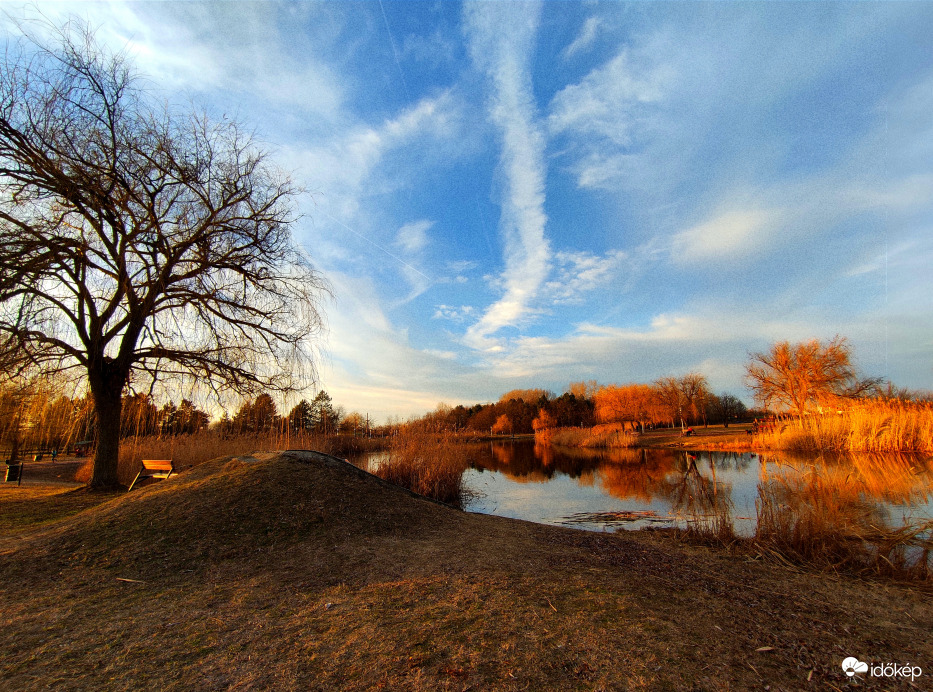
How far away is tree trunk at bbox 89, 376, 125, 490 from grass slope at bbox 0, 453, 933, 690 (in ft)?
14.8

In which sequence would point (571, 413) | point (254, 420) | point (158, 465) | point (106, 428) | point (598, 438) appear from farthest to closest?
point (571, 413), point (598, 438), point (254, 420), point (106, 428), point (158, 465)

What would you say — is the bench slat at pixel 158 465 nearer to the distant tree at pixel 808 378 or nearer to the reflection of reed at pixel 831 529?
the reflection of reed at pixel 831 529

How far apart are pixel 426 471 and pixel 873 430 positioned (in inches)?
673

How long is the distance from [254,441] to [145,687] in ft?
47.0

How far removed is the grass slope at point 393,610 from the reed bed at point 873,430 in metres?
14.7

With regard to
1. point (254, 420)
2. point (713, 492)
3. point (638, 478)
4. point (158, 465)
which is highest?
point (254, 420)

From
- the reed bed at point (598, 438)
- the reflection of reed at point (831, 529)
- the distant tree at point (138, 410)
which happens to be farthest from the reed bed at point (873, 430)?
the distant tree at point (138, 410)

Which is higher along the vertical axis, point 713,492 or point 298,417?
point 298,417

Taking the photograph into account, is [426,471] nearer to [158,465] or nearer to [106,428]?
[158,465]

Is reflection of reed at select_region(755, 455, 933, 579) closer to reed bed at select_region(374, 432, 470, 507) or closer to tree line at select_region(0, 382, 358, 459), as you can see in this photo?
reed bed at select_region(374, 432, 470, 507)

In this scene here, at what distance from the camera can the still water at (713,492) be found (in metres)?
5.91

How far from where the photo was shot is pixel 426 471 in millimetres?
12602

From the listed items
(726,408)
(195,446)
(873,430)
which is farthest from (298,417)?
(726,408)

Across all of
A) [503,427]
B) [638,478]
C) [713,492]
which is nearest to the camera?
[713,492]
